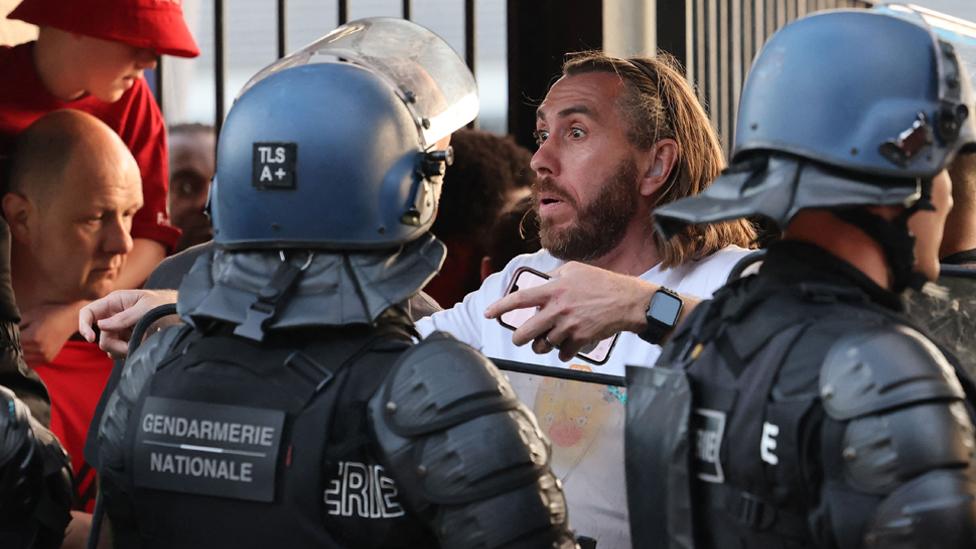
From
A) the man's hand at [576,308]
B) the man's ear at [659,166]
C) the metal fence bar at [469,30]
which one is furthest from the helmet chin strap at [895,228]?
the metal fence bar at [469,30]

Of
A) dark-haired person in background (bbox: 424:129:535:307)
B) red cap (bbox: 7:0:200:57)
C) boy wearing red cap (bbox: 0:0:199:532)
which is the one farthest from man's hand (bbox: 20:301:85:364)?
dark-haired person in background (bbox: 424:129:535:307)

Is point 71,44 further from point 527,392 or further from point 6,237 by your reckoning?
point 527,392

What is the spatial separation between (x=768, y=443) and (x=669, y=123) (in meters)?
1.76

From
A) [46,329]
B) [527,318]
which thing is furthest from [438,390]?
[46,329]

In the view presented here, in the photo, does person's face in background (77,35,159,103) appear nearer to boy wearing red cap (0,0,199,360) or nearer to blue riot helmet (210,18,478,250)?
boy wearing red cap (0,0,199,360)

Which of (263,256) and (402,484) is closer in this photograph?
(402,484)

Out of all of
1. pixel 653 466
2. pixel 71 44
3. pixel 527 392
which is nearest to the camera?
pixel 653 466

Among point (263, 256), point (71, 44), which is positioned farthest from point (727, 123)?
point (263, 256)

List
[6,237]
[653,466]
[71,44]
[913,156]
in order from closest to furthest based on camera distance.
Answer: [913,156]
[653,466]
[6,237]
[71,44]

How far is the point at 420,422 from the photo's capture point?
6.03 ft

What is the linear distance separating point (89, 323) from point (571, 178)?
45.5 inches

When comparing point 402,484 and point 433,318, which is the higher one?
point 402,484

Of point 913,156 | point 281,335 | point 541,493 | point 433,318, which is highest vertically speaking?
point 913,156

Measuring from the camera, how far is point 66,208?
375cm
